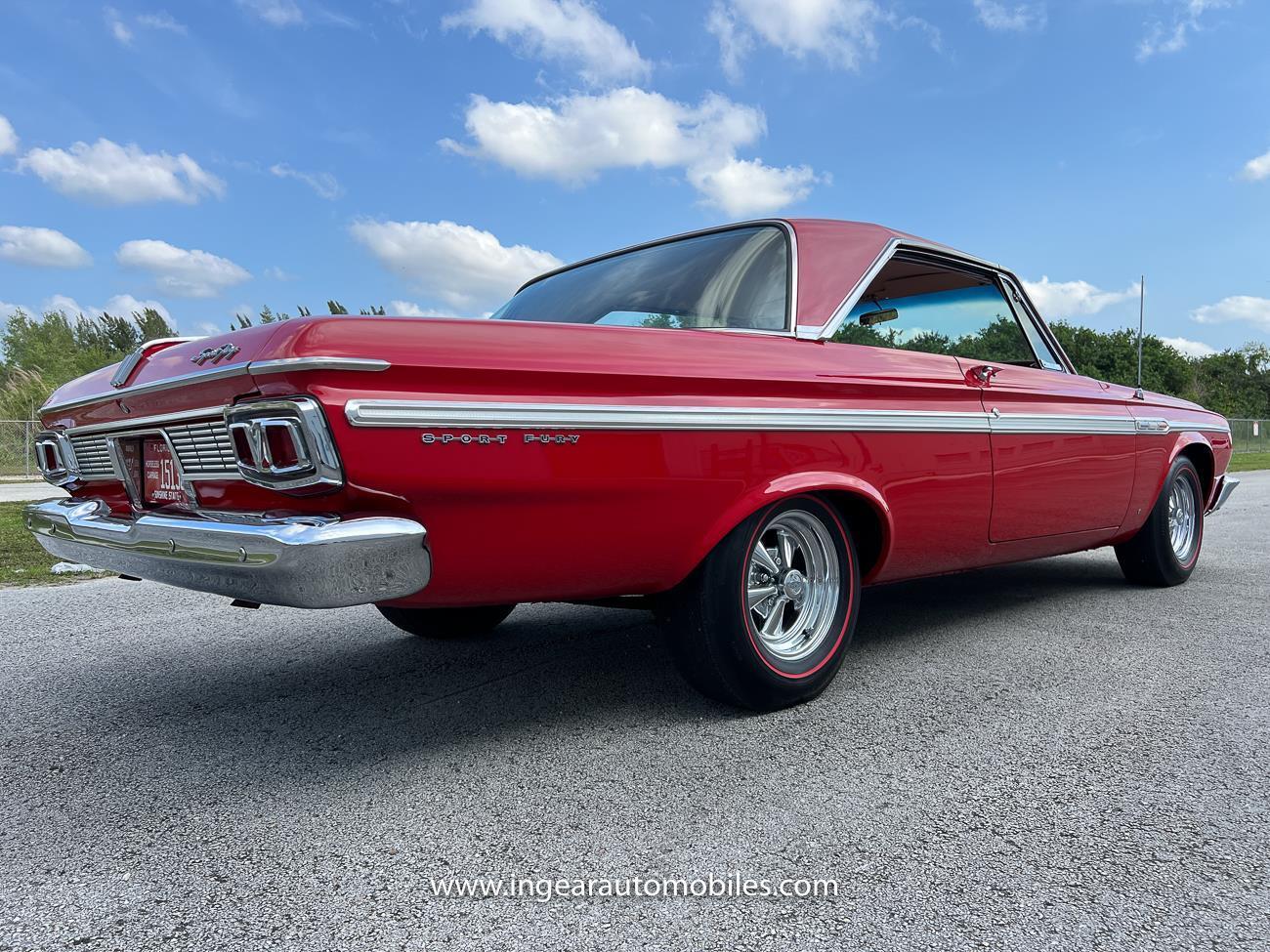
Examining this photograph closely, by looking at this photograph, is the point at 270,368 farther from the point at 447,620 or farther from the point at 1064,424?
the point at 1064,424

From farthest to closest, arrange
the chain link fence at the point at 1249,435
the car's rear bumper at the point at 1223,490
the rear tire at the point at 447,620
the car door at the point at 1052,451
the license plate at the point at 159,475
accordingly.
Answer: the chain link fence at the point at 1249,435
the car's rear bumper at the point at 1223,490
the rear tire at the point at 447,620
the car door at the point at 1052,451
the license plate at the point at 159,475

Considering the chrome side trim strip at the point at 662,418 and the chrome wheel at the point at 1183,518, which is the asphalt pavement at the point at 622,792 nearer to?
the chrome side trim strip at the point at 662,418

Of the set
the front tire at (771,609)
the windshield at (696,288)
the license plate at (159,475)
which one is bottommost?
the front tire at (771,609)

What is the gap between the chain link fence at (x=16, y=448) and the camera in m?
21.4

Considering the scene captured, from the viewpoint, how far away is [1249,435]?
43.0m

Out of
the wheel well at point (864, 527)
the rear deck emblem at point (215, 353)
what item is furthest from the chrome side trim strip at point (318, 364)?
the wheel well at point (864, 527)

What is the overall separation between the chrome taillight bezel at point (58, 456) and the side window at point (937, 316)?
259 centimetres

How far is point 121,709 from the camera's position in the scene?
3.02 m

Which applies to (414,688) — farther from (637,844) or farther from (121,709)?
(637,844)

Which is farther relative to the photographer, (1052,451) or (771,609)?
(1052,451)

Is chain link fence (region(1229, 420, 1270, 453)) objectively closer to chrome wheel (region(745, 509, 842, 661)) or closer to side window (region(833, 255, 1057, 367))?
side window (region(833, 255, 1057, 367))

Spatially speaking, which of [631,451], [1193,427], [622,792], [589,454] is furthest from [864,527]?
[1193,427]

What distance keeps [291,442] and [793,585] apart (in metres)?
1.61

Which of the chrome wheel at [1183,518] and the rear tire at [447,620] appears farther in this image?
the chrome wheel at [1183,518]
